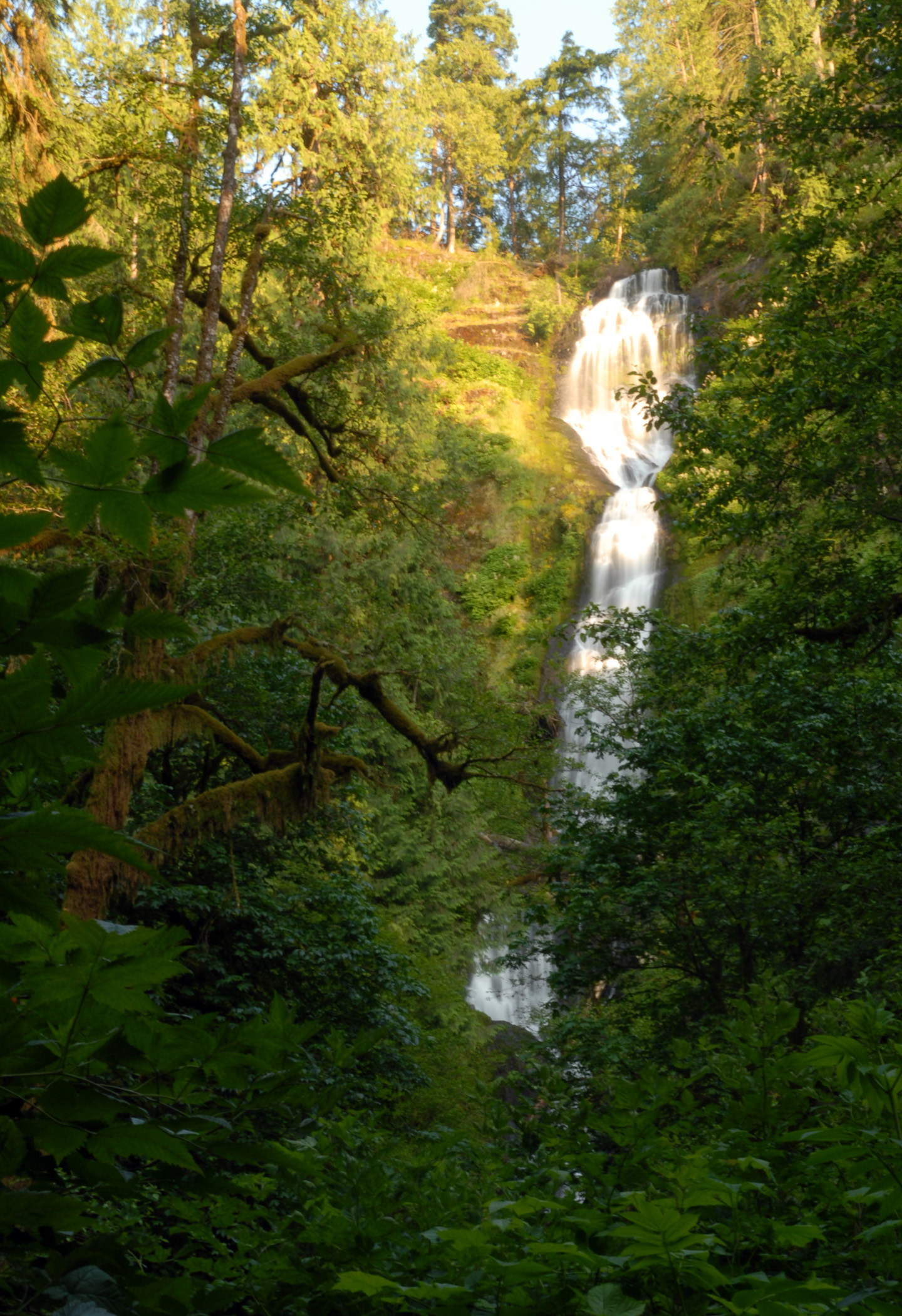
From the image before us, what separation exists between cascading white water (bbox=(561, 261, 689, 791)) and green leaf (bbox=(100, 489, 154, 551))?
80.0 ft

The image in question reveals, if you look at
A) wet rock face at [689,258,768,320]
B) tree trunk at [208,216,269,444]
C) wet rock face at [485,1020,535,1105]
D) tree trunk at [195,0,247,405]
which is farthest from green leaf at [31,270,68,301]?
wet rock face at [689,258,768,320]

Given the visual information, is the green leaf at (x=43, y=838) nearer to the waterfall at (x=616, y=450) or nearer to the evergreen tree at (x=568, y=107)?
the waterfall at (x=616, y=450)

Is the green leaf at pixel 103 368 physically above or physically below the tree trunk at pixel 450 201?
below

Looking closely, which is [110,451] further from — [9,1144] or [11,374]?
[9,1144]

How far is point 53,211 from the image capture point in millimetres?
772

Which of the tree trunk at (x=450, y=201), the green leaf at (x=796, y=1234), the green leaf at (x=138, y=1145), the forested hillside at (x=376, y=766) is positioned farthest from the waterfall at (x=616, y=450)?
the green leaf at (x=138, y=1145)

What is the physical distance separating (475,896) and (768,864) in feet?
33.8

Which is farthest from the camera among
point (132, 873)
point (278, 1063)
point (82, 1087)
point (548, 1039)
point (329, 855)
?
point (329, 855)

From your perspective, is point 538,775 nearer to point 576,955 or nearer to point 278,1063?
point 576,955

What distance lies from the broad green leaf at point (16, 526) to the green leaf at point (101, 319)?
0.52ft

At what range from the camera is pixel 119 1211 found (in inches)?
130

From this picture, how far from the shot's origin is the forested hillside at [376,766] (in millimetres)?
902

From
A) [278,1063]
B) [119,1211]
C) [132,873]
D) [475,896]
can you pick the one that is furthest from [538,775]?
[475,896]

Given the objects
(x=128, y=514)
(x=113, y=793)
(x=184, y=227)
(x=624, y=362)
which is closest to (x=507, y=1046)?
(x=113, y=793)
